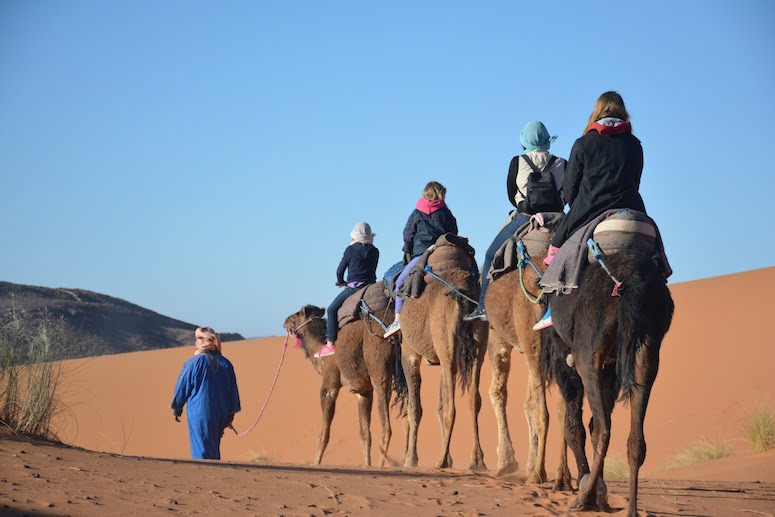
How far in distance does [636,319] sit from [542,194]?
116 inches

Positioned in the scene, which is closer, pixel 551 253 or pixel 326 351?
pixel 551 253

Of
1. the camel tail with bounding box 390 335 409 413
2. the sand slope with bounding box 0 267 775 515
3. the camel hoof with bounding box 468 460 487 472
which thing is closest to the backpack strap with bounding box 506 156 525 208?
the sand slope with bounding box 0 267 775 515

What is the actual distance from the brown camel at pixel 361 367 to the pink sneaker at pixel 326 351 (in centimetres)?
12

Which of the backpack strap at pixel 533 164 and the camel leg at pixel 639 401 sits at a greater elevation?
the backpack strap at pixel 533 164

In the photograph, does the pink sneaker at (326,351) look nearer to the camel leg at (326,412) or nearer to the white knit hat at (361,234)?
the camel leg at (326,412)

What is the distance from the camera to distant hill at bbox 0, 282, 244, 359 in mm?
47594

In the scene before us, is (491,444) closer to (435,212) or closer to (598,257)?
(435,212)

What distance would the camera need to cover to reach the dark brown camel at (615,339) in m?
5.93

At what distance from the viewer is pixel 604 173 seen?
6707 millimetres

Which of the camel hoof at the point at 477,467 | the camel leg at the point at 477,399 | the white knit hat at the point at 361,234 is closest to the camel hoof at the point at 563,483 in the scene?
the camel leg at the point at 477,399

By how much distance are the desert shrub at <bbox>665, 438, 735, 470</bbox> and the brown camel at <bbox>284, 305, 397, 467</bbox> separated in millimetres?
4789

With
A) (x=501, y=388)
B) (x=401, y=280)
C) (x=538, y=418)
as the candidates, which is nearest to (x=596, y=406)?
(x=538, y=418)

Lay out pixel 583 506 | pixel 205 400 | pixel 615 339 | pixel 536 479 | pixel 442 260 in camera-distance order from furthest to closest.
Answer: pixel 205 400 → pixel 442 260 → pixel 536 479 → pixel 583 506 → pixel 615 339

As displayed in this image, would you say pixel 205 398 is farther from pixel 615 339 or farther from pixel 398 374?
pixel 615 339
